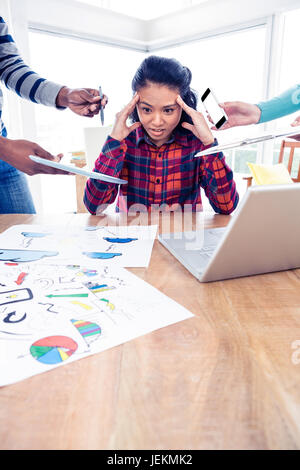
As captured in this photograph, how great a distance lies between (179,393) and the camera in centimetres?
31

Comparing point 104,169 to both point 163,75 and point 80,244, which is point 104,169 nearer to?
point 163,75

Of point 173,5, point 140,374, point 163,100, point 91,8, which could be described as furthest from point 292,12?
point 140,374

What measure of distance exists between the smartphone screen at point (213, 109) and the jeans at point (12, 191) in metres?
0.68

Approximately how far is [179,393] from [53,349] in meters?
0.15

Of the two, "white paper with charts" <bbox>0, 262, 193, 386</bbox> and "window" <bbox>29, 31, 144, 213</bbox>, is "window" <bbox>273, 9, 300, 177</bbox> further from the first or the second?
"white paper with charts" <bbox>0, 262, 193, 386</bbox>

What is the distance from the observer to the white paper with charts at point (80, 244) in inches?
25.3

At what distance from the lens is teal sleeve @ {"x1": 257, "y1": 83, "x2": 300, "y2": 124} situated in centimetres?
119

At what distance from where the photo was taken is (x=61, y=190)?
392cm

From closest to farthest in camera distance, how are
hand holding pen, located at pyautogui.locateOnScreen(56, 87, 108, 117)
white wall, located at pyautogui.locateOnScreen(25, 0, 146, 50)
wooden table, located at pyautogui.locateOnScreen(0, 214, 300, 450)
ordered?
wooden table, located at pyautogui.locateOnScreen(0, 214, 300, 450) < hand holding pen, located at pyautogui.locateOnScreen(56, 87, 108, 117) < white wall, located at pyautogui.locateOnScreen(25, 0, 146, 50)

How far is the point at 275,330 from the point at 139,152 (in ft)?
3.24

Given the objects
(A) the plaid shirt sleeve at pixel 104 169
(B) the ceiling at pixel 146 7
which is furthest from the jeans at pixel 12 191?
(B) the ceiling at pixel 146 7

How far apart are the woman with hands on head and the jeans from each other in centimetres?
23

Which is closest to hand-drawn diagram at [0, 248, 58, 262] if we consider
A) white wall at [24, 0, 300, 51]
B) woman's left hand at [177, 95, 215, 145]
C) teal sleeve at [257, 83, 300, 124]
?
woman's left hand at [177, 95, 215, 145]

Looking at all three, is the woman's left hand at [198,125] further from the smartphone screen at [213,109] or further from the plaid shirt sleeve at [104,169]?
the plaid shirt sleeve at [104,169]
